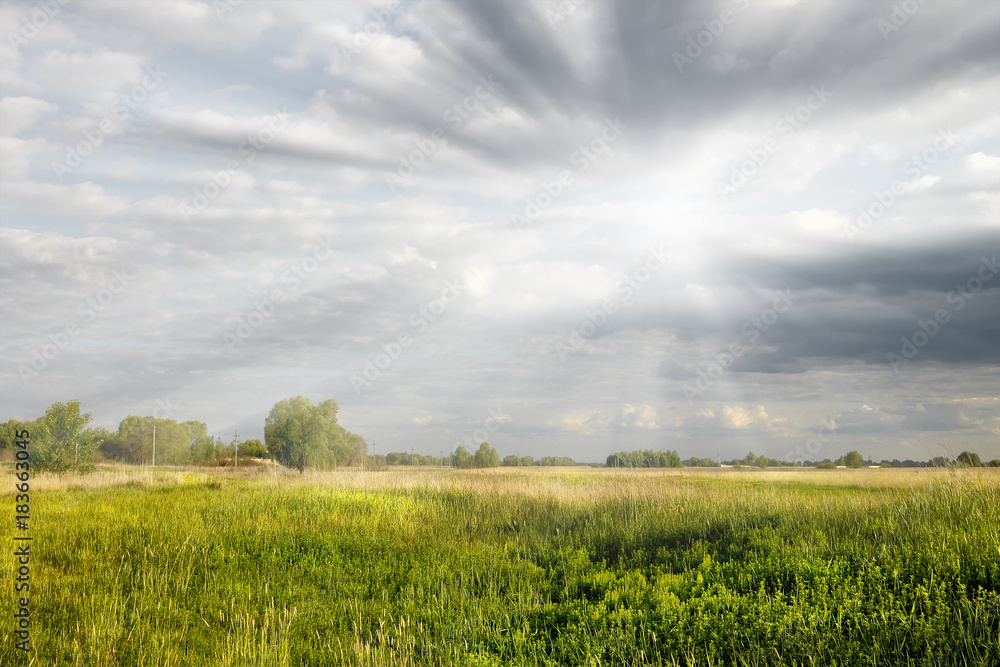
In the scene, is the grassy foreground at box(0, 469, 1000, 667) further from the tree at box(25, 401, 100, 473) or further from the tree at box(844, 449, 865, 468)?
the tree at box(844, 449, 865, 468)

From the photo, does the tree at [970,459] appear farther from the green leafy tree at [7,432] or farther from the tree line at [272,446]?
the green leafy tree at [7,432]

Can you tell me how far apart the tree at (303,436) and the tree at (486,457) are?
43.7 metres

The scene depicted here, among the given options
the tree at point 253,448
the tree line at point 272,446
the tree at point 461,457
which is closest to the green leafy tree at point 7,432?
the tree line at point 272,446

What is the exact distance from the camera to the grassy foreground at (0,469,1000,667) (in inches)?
257

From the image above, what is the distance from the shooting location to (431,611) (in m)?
8.65

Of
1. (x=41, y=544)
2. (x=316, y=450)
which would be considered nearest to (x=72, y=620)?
(x=41, y=544)

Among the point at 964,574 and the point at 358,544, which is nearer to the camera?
the point at 964,574

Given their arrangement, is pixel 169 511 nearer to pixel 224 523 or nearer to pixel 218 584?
pixel 224 523

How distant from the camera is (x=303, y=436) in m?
50.1

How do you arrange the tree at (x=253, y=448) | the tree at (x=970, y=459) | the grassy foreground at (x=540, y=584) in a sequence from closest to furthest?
the grassy foreground at (x=540, y=584) < the tree at (x=970, y=459) < the tree at (x=253, y=448)

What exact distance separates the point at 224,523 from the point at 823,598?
540 inches

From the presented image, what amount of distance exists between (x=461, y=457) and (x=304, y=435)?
4693 cm

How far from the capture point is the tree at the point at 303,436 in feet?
161

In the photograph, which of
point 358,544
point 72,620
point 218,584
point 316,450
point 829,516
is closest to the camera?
point 72,620
